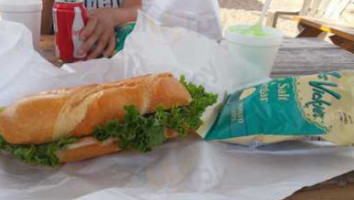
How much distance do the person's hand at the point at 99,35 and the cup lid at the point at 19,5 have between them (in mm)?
137

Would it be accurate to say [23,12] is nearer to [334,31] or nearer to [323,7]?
[334,31]

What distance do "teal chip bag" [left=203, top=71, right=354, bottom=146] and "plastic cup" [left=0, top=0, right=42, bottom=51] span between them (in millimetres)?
572

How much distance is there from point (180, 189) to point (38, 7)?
657 mm

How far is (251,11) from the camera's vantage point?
4461 millimetres

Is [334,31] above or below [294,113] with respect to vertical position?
below

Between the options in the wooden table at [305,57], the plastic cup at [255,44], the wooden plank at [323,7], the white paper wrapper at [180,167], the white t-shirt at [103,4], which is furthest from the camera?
the wooden plank at [323,7]

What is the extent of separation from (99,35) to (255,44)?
0.41 m

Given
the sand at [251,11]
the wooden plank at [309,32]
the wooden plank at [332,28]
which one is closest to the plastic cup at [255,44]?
the wooden plank at [332,28]

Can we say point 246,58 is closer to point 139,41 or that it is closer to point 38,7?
point 139,41

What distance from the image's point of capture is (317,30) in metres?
1.84

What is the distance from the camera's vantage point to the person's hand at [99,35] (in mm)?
1051

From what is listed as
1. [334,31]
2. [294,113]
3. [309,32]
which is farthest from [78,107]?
[309,32]

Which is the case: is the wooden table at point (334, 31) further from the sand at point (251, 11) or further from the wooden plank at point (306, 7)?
the sand at point (251, 11)

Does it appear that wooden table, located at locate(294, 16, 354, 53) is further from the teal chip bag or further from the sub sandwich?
the sub sandwich
